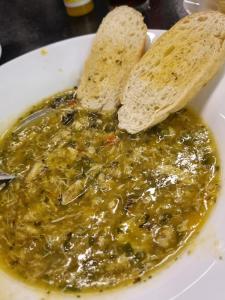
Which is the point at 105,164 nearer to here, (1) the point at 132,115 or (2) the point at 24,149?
(1) the point at 132,115

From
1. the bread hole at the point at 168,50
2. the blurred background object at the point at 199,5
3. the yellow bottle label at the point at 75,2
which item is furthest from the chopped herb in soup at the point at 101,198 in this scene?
the yellow bottle label at the point at 75,2

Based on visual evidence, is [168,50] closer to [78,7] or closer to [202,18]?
[202,18]

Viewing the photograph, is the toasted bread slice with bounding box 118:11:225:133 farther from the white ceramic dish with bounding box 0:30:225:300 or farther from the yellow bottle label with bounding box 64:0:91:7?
the yellow bottle label with bounding box 64:0:91:7

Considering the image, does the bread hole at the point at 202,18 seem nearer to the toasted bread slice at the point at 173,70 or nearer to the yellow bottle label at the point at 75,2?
the toasted bread slice at the point at 173,70

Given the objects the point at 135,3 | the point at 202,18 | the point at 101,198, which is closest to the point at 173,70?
the point at 202,18

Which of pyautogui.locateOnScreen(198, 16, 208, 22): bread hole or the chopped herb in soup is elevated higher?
pyautogui.locateOnScreen(198, 16, 208, 22): bread hole

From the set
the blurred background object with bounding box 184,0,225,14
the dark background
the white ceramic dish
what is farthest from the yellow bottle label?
the blurred background object with bounding box 184,0,225,14
